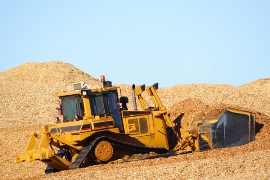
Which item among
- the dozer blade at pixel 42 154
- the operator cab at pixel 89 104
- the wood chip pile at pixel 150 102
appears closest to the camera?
the wood chip pile at pixel 150 102

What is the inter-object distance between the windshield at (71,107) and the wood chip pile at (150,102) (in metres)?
0.79

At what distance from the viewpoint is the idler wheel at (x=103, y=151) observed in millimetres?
17703

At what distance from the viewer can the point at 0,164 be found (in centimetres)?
2403

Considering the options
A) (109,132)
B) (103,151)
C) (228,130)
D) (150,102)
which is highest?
(150,102)

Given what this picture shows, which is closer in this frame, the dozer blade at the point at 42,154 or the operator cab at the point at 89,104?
the dozer blade at the point at 42,154

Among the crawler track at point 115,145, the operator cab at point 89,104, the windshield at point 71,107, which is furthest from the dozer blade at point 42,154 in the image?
the operator cab at point 89,104

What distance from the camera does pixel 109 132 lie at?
18344 mm

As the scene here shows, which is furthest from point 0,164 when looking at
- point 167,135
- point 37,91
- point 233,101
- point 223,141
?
point 37,91

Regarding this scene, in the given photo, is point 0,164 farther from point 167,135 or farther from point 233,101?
point 233,101

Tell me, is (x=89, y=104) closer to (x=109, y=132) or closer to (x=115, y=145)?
(x=109, y=132)

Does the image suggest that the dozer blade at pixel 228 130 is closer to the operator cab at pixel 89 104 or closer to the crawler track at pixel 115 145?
the crawler track at pixel 115 145

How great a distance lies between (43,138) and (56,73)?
90.8ft

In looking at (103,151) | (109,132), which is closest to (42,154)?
(103,151)

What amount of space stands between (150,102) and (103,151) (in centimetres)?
1763
